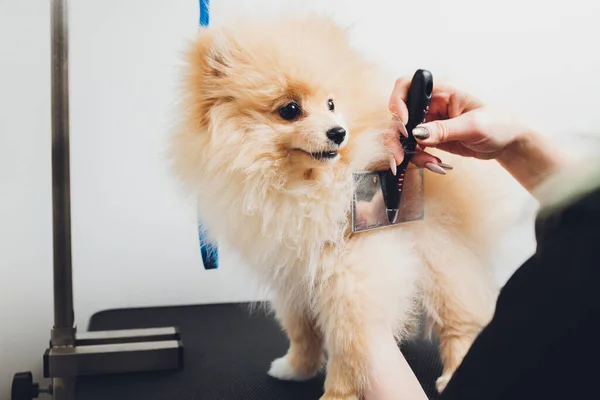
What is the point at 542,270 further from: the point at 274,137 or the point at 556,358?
the point at 274,137

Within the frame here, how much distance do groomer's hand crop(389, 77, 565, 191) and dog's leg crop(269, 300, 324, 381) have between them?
0.33m

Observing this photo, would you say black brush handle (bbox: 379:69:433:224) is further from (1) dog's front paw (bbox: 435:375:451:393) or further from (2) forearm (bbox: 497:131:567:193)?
(1) dog's front paw (bbox: 435:375:451:393)

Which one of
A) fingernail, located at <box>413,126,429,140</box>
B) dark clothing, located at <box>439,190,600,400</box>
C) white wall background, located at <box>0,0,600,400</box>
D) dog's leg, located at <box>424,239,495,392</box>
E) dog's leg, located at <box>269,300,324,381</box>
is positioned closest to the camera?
dark clothing, located at <box>439,190,600,400</box>

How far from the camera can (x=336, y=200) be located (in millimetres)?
612

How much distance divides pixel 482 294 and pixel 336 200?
0.25 m

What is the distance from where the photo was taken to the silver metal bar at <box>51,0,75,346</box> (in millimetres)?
812

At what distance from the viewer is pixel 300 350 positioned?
0.80 meters

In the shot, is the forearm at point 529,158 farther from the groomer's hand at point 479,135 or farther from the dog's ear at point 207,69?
the dog's ear at point 207,69

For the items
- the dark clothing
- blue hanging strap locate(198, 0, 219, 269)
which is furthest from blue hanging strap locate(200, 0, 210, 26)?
A: the dark clothing

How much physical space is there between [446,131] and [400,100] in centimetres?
7

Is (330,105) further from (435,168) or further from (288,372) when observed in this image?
(288,372)

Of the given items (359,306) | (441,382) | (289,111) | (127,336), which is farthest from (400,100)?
(127,336)

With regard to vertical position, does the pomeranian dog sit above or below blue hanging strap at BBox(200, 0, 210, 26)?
below

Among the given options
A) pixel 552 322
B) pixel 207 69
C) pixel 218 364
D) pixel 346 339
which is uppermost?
pixel 207 69
